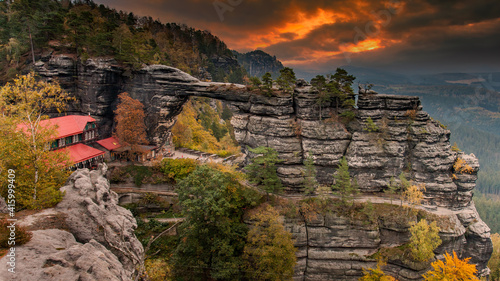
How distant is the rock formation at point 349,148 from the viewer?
28.0 m

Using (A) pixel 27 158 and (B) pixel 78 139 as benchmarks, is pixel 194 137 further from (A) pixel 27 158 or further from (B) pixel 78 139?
(A) pixel 27 158

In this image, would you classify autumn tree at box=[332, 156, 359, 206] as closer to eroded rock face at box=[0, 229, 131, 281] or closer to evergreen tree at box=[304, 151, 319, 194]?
evergreen tree at box=[304, 151, 319, 194]

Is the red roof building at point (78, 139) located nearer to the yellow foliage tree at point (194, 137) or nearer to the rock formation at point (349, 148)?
the rock formation at point (349, 148)

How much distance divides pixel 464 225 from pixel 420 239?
9.18 m

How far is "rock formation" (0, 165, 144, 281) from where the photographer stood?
9.91m

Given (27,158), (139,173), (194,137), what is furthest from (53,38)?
(27,158)

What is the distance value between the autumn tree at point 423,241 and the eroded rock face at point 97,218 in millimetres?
26737

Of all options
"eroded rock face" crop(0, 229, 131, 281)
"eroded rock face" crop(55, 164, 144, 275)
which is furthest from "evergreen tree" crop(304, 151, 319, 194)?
"eroded rock face" crop(0, 229, 131, 281)

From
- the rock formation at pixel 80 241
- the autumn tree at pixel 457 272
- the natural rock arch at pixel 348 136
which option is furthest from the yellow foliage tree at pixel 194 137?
the autumn tree at pixel 457 272

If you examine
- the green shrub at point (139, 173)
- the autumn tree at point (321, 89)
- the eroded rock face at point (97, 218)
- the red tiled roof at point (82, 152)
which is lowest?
the green shrub at point (139, 173)

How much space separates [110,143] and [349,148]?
3253 cm

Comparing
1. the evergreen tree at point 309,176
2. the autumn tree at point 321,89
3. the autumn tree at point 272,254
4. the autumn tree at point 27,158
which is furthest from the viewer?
the autumn tree at point 321,89

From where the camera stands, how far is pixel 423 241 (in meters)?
25.5

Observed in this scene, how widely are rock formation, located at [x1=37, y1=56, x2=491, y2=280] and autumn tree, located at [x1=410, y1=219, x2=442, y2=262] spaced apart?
2.13 metres
